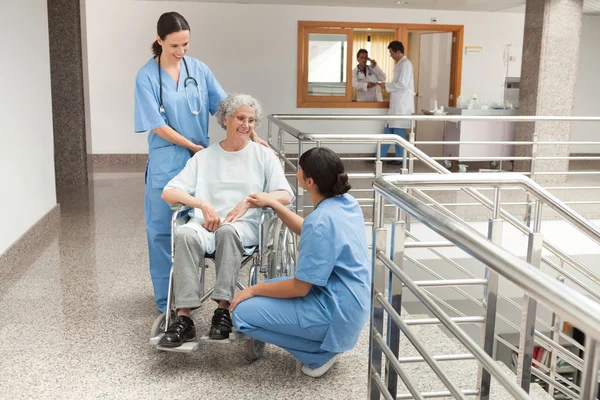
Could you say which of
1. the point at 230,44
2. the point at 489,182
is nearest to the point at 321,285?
the point at 489,182

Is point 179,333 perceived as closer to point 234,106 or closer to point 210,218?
point 210,218

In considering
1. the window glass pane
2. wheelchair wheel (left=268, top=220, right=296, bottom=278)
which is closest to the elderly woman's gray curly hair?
wheelchair wheel (left=268, top=220, right=296, bottom=278)

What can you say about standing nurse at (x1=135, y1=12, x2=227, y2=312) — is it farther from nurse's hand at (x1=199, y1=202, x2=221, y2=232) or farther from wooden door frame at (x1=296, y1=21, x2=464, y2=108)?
wooden door frame at (x1=296, y1=21, x2=464, y2=108)

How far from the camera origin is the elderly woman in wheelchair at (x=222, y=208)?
2.51 metres

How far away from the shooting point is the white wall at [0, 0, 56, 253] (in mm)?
3807

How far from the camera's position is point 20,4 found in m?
4.14

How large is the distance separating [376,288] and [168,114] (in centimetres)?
152

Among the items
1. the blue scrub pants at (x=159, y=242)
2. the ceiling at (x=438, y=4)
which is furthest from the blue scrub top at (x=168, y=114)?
the ceiling at (x=438, y=4)

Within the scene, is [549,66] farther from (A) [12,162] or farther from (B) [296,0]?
(A) [12,162]

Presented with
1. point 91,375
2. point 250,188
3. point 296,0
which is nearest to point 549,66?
point 296,0

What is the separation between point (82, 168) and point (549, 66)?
5.00m

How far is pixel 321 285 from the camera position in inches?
84.5

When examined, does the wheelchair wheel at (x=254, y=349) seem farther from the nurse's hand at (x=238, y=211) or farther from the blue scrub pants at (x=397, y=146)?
the blue scrub pants at (x=397, y=146)

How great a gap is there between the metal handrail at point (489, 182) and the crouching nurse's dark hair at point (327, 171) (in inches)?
14.8
